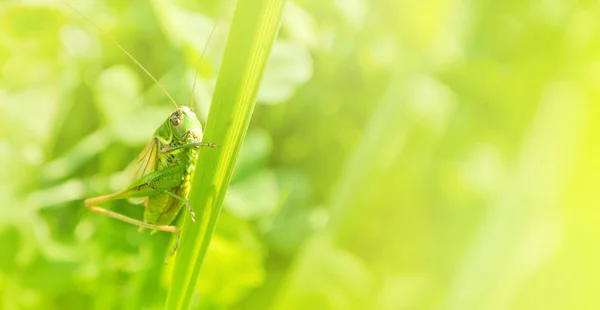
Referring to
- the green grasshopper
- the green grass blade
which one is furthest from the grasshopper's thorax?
the green grass blade

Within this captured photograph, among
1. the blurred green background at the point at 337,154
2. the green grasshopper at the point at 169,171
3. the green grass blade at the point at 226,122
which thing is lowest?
the green grass blade at the point at 226,122

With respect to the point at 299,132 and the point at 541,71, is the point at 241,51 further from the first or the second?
the point at 541,71

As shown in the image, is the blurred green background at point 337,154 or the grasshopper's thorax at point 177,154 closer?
the grasshopper's thorax at point 177,154

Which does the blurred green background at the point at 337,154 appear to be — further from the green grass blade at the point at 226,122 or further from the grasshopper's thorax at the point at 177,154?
the green grass blade at the point at 226,122

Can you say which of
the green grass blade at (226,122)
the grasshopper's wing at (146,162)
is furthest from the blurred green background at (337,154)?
the green grass blade at (226,122)

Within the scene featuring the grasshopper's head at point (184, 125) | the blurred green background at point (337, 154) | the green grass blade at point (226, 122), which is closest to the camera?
the green grass blade at point (226, 122)

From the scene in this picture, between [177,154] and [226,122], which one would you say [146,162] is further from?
[226,122]

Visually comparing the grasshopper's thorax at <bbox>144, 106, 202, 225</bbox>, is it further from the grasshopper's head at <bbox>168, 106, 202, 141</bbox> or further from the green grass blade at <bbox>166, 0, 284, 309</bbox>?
the green grass blade at <bbox>166, 0, 284, 309</bbox>
